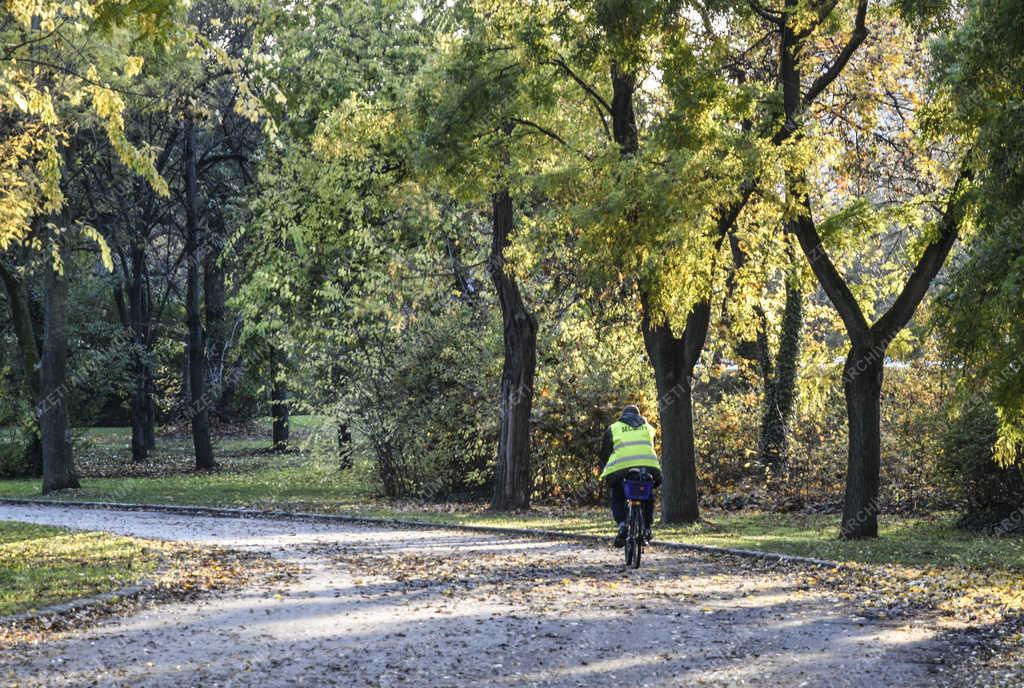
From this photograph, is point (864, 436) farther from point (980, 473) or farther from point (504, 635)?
point (504, 635)

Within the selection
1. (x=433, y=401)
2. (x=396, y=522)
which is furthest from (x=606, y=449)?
(x=433, y=401)

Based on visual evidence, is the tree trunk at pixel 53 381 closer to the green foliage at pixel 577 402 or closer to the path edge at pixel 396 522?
the path edge at pixel 396 522

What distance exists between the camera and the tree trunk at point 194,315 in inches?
1403

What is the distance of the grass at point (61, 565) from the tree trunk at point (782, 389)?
1350 cm

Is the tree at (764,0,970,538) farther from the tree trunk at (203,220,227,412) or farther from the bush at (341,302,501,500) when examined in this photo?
the tree trunk at (203,220,227,412)

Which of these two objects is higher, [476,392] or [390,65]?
[390,65]

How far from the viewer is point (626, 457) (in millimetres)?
14562

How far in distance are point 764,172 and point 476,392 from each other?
1016 centimetres

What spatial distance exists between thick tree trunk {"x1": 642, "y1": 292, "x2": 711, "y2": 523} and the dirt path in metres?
5.48

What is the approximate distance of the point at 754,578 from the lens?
45.2ft

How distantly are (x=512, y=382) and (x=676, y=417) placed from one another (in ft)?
13.6

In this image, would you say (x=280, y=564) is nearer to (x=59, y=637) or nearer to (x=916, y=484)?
(x=59, y=637)

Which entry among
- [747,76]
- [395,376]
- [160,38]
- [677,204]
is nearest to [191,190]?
[395,376]

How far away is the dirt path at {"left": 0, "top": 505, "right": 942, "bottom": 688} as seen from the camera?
335 inches
